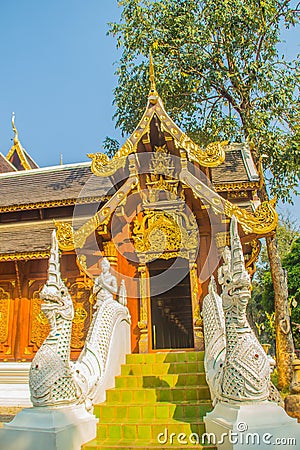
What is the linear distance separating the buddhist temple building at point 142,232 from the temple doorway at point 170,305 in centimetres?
4

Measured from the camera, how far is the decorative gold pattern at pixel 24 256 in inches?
285

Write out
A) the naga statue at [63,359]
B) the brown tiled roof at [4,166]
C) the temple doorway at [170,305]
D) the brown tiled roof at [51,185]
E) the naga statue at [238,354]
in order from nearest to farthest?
1. the naga statue at [238,354]
2. the naga statue at [63,359]
3. the temple doorway at [170,305]
4. the brown tiled roof at [51,185]
5. the brown tiled roof at [4,166]

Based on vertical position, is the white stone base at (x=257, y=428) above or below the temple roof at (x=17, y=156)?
below

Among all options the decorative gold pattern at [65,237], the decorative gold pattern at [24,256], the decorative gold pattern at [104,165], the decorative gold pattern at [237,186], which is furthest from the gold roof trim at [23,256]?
the decorative gold pattern at [237,186]

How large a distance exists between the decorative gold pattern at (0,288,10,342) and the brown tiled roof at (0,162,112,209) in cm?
216

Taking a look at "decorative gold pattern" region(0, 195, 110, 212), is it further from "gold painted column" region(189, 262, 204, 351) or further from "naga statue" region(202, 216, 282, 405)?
"naga statue" region(202, 216, 282, 405)

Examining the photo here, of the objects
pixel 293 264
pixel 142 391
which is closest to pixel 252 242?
pixel 142 391

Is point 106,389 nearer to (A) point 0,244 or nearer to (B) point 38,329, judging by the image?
(B) point 38,329

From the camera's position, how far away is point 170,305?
1075 cm

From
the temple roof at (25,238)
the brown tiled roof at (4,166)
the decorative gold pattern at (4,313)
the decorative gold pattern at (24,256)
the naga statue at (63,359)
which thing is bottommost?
the naga statue at (63,359)

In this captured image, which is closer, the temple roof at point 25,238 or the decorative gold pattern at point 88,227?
the decorative gold pattern at point 88,227

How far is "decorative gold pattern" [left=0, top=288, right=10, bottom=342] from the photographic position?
7.84 meters

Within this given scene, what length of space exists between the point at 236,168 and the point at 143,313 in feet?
14.8

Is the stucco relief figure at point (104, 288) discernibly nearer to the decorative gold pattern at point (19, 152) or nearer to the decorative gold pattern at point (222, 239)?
the decorative gold pattern at point (222, 239)
